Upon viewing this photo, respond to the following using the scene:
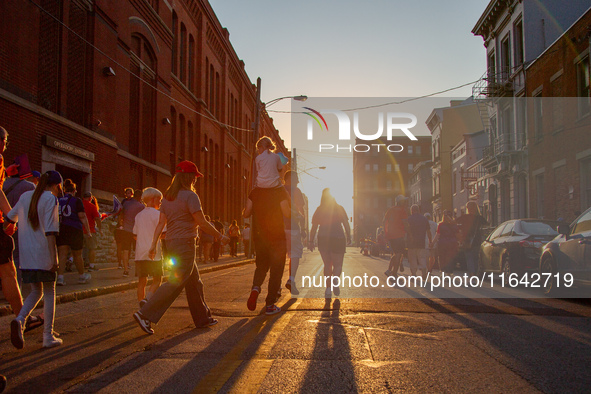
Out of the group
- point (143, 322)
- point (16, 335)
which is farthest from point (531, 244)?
point (16, 335)

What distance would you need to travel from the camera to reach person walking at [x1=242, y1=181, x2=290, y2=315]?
6.95m

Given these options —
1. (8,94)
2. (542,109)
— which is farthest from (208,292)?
(542,109)

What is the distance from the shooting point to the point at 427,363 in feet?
14.4

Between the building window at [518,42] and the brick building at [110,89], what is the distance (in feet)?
53.5

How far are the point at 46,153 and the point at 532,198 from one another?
20.7 meters

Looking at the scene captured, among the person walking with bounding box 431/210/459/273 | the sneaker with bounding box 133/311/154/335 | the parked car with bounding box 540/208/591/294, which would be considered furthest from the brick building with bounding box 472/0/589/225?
the sneaker with bounding box 133/311/154/335

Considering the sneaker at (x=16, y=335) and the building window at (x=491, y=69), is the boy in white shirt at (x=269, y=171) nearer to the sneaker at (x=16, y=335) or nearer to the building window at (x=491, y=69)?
the sneaker at (x=16, y=335)

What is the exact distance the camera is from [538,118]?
A: 2644cm

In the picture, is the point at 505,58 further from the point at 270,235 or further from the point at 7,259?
the point at 7,259

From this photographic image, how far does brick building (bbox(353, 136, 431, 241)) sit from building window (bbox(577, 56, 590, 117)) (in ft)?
316

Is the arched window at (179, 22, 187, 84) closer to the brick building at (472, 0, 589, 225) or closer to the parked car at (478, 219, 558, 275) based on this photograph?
the brick building at (472, 0, 589, 225)

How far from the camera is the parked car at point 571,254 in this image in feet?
28.8

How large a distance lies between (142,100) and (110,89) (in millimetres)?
4280

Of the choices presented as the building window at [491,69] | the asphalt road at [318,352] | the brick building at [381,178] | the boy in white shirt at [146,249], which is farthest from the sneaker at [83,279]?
the brick building at [381,178]
